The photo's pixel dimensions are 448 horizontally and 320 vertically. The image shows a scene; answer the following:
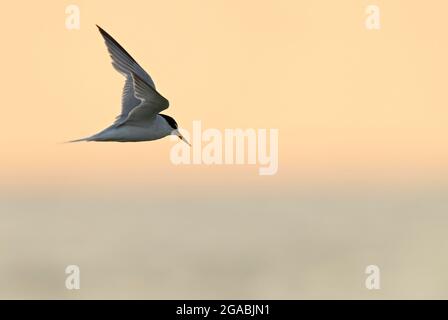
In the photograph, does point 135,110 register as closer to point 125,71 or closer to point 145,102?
point 145,102

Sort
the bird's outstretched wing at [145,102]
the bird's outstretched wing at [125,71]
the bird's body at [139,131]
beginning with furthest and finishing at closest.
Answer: the bird's outstretched wing at [125,71] → the bird's body at [139,131] → the bird's outstretched wing at [145,102]

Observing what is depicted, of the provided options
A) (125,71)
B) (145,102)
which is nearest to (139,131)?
(145,102)

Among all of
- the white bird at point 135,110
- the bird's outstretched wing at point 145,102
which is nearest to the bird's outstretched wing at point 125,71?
the white bird at point 135,110

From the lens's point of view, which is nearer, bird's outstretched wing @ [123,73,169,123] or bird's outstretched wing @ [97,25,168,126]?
bird's outstretched wing @ [123,73,169,123]

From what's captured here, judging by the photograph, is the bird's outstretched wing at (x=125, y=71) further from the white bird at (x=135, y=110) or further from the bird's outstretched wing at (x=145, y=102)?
the bird's outstretched wing at (x=145, y=102)

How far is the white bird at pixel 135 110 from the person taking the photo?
1134 cm

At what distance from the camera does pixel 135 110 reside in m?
11.6

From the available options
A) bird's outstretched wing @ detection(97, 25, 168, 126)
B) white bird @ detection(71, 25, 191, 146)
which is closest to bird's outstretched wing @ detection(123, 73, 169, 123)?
white bird @ detection(71, 25, 191, 146)

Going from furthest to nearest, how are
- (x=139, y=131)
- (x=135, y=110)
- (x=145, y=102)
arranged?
(x=139, y=131)
(x=135, y=110)
(x=145, y=102)

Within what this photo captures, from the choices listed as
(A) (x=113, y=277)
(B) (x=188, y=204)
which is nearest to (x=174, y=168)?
(B) (x=188, y=204)

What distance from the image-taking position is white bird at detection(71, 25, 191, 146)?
11344 millimetres

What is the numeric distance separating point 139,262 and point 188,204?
19.3 ft

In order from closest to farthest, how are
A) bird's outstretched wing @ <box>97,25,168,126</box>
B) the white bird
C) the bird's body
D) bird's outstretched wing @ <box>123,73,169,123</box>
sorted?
bird's outstretched wing @ <box>123,73,169,123</box>, the white bird, the bird's body, bird's outstretched wing @ <box>97,25,168,126</box>

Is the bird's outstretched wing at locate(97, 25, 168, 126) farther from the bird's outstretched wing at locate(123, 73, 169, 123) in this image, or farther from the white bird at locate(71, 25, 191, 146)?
the bird's outstretched wing at locate(123, 73, 169, 123)
